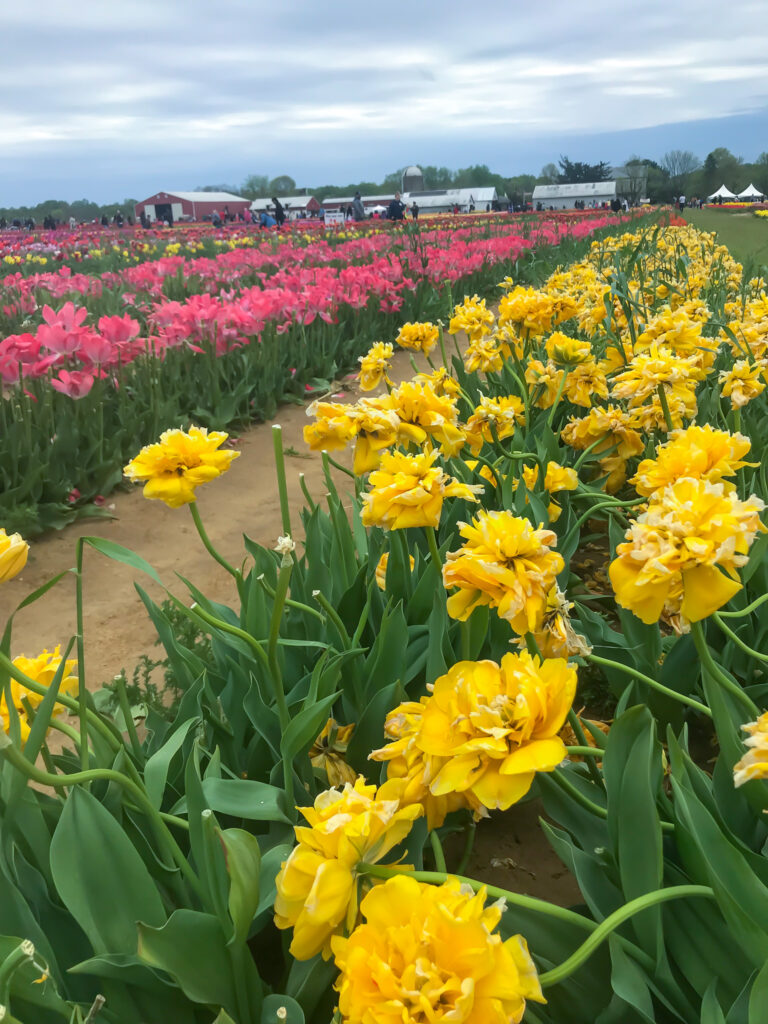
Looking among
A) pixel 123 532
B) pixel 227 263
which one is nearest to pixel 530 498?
pixel 123 532

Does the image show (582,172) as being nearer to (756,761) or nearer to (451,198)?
(451,198)

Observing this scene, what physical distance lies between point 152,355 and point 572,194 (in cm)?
6450

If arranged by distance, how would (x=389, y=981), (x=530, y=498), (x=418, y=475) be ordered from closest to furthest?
1. (x=389, y=981)
2. (x=418, y=475)
3. (x=530, y=498)

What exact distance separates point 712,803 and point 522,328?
1959mm

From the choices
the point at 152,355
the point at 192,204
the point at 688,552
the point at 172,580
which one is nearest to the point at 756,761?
the point at 688,552

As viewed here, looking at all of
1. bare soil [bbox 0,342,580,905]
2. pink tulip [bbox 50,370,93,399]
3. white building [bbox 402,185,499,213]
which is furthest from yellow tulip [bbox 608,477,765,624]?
white building [bbox 402,185,499,213]

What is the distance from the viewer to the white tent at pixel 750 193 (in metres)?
56.9

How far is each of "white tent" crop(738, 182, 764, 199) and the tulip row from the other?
59.0 m

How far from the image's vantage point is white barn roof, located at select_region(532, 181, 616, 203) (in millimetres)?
59625

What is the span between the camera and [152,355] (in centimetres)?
416

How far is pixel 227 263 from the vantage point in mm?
9016

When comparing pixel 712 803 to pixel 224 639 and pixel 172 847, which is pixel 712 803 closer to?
pixel 172 847

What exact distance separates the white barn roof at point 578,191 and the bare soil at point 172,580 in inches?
2436

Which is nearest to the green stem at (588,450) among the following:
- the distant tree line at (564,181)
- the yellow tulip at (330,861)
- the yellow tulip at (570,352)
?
the yellow tulip at (570,352)
